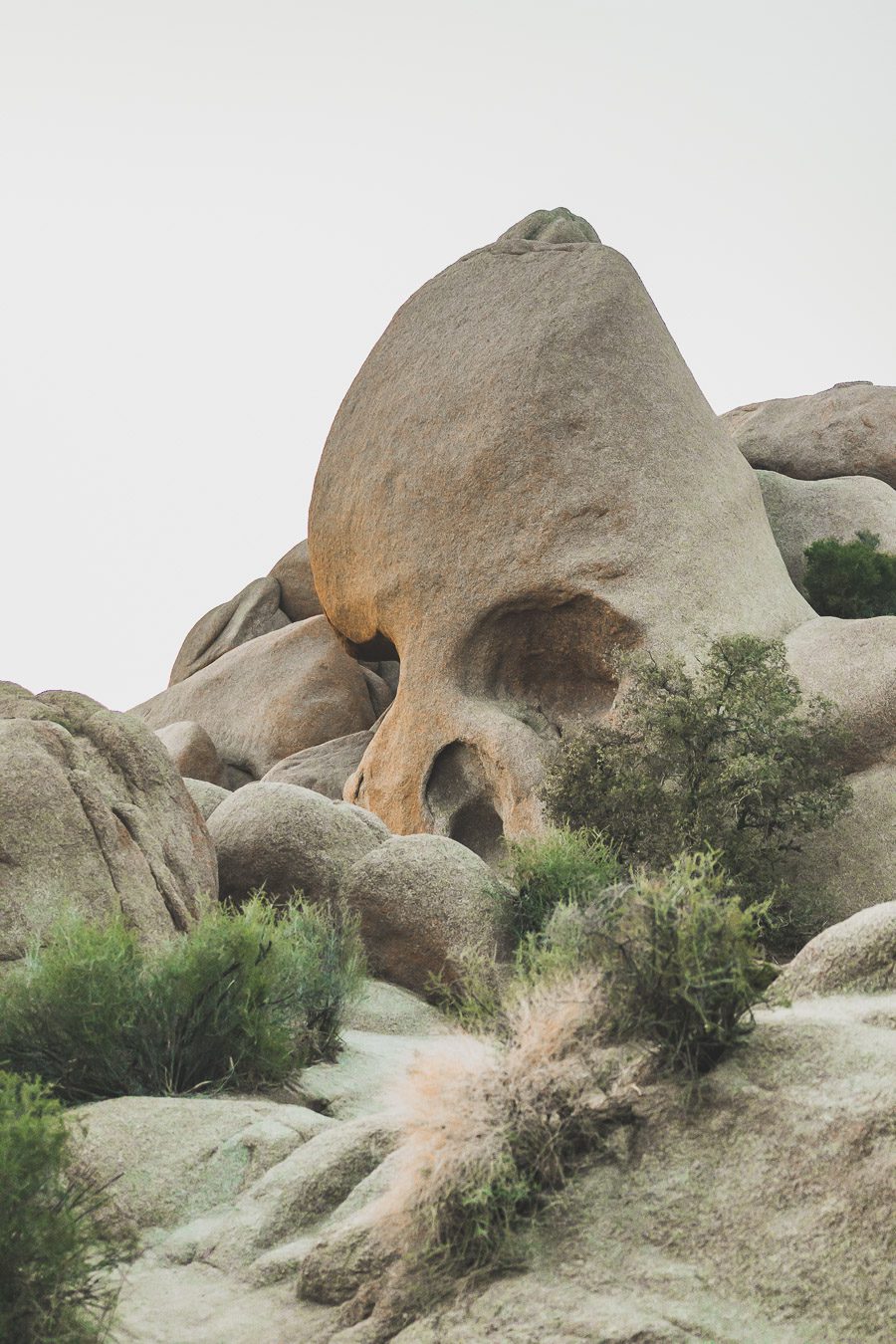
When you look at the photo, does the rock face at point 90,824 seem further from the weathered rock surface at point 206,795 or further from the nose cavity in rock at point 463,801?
the nose cavity in rock at point 463,801

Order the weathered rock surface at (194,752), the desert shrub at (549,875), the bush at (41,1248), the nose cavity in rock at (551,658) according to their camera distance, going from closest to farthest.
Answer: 1. the bush at (41,1248)
2. the desert shrub at (549,875)
3. the nose cavity in rock at (551,658)
4. the weathered rock surface at (194,752)

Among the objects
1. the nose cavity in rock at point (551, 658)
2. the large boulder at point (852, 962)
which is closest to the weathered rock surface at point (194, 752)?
the nose cavity in rock at point (551, 658)

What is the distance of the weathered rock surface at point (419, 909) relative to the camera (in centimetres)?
1302

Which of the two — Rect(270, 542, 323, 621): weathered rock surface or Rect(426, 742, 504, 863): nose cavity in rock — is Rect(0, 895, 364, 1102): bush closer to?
Rect(426, 742, 504, 863): nose cavity in rock

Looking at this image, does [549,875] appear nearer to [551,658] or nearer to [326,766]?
[551,658]

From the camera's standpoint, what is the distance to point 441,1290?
16.5ft

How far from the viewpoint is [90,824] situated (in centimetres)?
1120

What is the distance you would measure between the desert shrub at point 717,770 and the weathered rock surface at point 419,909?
2518 mm

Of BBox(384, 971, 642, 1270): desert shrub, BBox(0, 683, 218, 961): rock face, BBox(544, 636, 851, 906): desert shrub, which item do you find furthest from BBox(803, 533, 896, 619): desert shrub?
BBox(384, 971, 642, 1270): desert shrub

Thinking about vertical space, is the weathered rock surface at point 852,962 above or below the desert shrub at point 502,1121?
below

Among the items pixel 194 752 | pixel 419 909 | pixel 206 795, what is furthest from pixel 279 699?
pixel 419 909

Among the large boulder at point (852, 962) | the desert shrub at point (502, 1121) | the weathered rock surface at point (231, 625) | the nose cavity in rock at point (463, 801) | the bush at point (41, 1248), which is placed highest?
the weathered rock surface at point (231, 625)

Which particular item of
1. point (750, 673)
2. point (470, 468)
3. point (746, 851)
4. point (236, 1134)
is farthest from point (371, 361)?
point (236, 1134)

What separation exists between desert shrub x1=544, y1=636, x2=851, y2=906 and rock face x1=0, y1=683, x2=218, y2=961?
4979 mm
